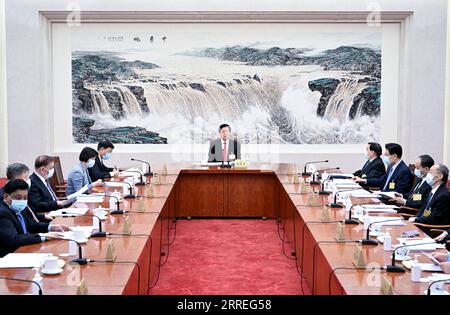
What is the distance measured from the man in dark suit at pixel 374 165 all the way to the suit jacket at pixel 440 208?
2.43 metres

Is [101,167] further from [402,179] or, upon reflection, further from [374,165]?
[402,179]

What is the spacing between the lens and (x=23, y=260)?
4516mm

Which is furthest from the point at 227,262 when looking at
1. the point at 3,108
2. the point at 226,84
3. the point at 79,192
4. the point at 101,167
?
the point at 3,108

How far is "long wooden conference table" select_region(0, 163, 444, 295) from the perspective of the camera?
416 cm

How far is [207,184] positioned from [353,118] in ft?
12.6

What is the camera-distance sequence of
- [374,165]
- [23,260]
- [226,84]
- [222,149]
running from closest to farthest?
[23,260], [374,165], [222,149], [226,84]

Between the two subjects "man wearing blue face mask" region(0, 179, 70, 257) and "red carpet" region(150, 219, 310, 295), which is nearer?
"man wearing blue face mask" region(0, 179, 70, 257)

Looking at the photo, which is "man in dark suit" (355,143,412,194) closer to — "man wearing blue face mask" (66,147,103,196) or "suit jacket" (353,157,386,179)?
"suit jacket" (353,157,386,179)

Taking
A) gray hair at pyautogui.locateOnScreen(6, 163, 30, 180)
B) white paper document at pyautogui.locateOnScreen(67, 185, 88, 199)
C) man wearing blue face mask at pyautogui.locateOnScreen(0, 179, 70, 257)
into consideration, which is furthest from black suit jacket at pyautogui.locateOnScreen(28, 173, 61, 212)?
man wearing blue face mask at pyautogui.locateOnScreen(0, 179, 70, 257)

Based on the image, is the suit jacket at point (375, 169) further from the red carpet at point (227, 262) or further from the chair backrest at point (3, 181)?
the chair backrest at point (3, 181)

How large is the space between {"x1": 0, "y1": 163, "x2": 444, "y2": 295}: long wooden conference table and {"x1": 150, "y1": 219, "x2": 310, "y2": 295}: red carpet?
0.46 ft

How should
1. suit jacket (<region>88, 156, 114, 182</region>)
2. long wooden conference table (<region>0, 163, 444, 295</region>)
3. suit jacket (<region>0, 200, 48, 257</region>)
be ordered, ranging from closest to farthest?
long wooden conference table (<region>0, 163, 444, 295</region>) < suit jacket (<region>0, 200, 48, 257</region>) < suit jacket (<region>88, 156, 114, 182</region>)

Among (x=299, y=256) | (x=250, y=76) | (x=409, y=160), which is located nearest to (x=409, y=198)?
(x=299, y=256)

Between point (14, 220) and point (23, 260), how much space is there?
2.49 feet
